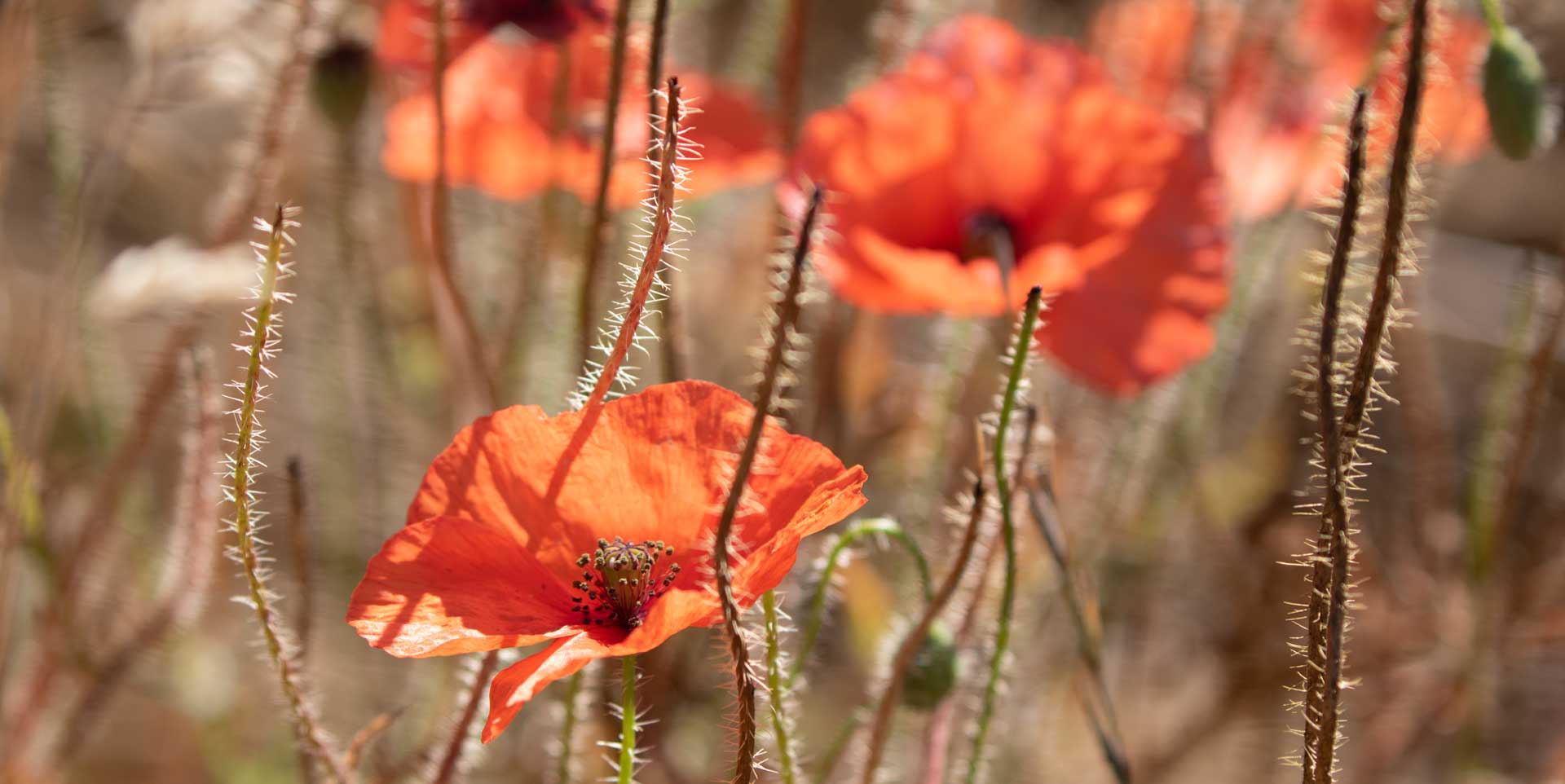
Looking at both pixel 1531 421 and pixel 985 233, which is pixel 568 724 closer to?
pixel 985 233

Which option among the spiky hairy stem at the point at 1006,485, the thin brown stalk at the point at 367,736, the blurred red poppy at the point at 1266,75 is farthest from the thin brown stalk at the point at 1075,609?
the blurred red poppy at the point at 1266,75

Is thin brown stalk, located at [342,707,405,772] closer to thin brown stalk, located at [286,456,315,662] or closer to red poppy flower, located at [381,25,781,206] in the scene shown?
thin brown stalk, located at [286,456,315,662]

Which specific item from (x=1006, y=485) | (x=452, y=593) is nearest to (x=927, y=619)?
(x=1006, y=485)

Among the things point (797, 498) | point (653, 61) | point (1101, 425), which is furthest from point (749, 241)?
point (797, 498)

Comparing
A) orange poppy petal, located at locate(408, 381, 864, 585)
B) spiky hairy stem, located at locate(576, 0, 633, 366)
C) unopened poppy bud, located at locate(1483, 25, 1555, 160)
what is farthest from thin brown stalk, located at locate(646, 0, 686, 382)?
unopened poppy bud, located at locate(1483, 25, 1555, 160)

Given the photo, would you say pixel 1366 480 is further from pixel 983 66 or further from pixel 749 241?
pixel 983 66

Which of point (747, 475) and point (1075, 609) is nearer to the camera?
point (747, 475)

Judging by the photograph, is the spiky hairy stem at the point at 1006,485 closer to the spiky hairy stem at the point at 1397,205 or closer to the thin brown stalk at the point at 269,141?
the spiky hairy stem at the point at 1397,205
